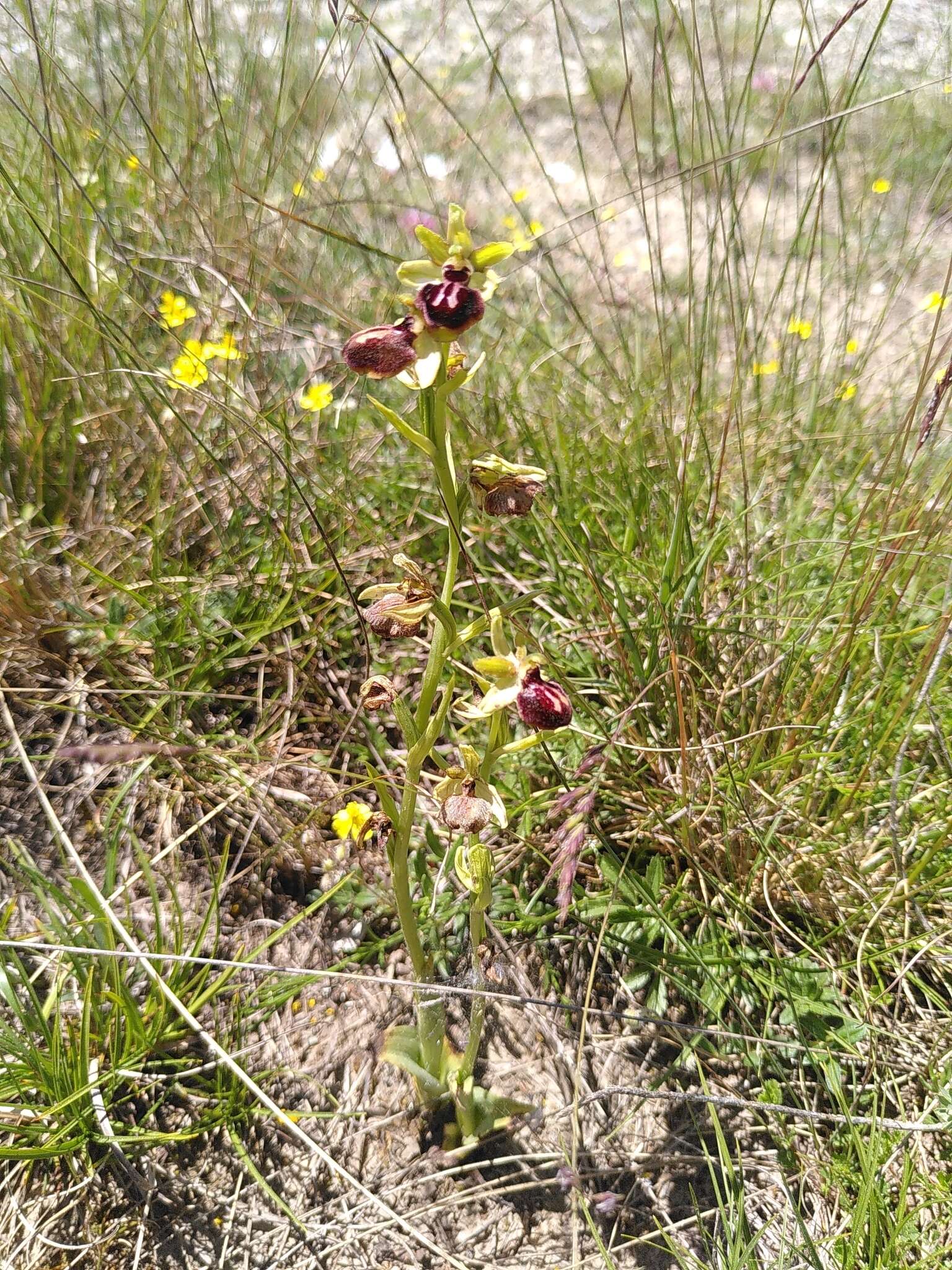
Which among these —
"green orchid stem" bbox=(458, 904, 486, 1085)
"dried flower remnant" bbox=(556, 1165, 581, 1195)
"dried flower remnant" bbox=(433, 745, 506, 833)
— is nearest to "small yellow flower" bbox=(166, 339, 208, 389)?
"dried flower remnant" bbox=(433, 745, 506, 833)

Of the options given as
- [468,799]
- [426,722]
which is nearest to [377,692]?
[426,722]

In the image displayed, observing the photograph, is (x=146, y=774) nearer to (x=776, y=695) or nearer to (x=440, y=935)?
(x=440, y=935)

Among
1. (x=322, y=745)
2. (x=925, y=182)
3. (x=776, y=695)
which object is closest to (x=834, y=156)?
(x=776, y=695)

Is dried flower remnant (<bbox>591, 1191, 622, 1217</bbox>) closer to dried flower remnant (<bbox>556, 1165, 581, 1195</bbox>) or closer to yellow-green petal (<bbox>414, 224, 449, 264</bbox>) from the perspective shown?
dried flower remnant (<bbox>556, 1165, 581, 1195</bbox>)

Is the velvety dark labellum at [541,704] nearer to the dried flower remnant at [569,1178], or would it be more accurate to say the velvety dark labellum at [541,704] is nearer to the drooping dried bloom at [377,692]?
the drooping dried bloom at [377,692]

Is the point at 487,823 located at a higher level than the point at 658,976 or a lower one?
higher

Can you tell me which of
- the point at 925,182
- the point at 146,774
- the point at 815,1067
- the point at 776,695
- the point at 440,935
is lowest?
the point at 815,1067
